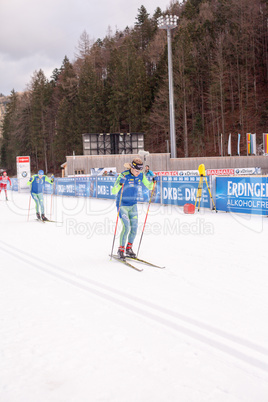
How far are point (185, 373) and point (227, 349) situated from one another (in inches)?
24.0

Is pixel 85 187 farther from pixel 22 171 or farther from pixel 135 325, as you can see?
pixel 135 325

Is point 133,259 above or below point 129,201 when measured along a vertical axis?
below

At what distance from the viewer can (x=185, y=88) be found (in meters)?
52.7

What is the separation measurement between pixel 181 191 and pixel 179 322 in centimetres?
1240

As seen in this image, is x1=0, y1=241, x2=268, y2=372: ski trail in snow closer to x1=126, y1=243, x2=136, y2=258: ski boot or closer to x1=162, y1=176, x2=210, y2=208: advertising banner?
x1=126, y1=243, x2=136, y2=258: ski boot

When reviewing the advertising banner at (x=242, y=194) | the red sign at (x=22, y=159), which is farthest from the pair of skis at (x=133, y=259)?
the red sign at (x=22, y=159)

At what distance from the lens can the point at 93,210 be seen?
1675 centimetres

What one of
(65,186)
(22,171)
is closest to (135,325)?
(65,186)

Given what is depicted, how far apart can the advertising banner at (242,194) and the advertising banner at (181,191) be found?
2.67 feet

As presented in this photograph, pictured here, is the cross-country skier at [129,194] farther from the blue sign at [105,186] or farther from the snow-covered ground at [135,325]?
the blue sign at [105,186]

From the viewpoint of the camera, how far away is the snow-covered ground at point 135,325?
9.83 ft

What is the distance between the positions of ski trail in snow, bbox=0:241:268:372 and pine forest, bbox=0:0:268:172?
1746 inches

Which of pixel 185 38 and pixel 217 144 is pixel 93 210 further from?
pixel 185 38

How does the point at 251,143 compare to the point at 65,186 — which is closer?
the point at 65,186
